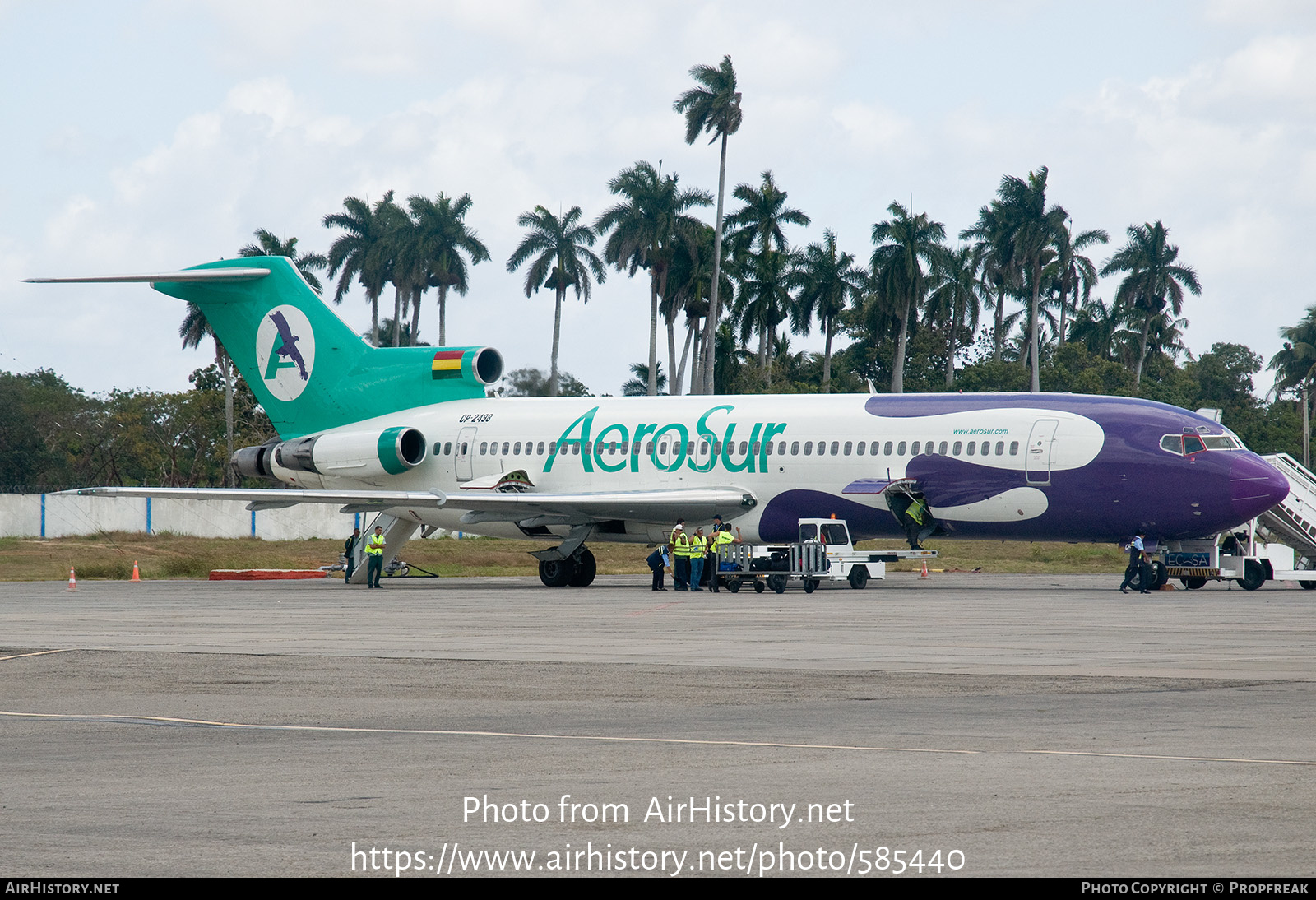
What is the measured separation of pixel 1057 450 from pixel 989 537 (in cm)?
262

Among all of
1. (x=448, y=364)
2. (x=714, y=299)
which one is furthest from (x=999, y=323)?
(x=448, y=364)

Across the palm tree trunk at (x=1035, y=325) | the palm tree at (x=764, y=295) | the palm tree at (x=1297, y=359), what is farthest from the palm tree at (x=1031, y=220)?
the palm tree at (x=1297, y=359)

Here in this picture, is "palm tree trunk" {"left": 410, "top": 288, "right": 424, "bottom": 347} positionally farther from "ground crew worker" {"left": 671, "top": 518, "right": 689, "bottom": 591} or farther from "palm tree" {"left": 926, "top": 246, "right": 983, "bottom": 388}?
"ground crew worker" {"left": 671, "top": 518, "right": 689, "bottom": 591}

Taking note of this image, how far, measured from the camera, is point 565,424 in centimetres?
4044

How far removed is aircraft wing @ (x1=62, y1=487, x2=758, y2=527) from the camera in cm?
3716

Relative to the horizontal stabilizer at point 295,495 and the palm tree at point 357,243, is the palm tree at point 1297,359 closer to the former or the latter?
the palm tree at point 357,243

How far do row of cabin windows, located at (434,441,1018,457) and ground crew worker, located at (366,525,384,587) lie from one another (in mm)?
2974

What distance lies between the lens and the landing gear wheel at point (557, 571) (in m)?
39.3

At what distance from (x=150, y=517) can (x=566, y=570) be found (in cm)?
3424

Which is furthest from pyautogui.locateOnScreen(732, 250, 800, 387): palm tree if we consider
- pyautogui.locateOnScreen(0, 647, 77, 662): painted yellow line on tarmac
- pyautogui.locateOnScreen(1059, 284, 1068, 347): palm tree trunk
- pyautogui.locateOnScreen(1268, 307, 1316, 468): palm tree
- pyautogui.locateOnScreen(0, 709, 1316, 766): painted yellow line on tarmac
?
pyautogui.locateOnScreen(0, 709, 1316, 766): painted yellow line on tarmac

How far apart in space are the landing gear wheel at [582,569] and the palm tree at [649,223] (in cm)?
5099

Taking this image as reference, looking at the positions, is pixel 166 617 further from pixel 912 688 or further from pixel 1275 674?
pixel 1275 674

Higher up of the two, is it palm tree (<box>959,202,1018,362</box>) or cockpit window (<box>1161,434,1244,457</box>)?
palm tree (<box>959,202,1018,362</box>)

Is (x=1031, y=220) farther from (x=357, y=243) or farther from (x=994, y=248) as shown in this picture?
(x=357, y=243)
